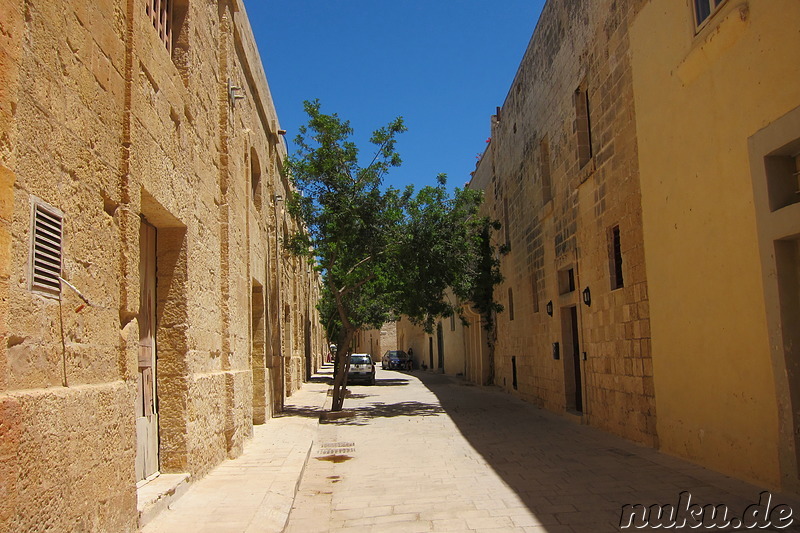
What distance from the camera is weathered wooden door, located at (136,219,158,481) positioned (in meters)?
5.62

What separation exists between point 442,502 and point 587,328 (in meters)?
5.70

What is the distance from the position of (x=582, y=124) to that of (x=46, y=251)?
33.0ft

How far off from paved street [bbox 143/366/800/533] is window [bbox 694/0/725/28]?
4804 millimetres

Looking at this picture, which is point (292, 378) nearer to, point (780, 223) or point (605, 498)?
point (605, 498)

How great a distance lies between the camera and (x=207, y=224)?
742 centimetres

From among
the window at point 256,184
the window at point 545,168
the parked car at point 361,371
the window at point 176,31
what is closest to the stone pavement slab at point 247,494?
the window at point 176,31

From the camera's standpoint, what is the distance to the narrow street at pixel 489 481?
5.53m

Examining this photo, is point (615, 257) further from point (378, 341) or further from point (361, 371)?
point (378, 341)

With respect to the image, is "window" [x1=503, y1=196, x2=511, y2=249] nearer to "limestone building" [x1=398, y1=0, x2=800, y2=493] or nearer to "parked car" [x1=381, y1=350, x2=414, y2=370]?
"limestone building" [x1=398, y1=0, x2=800, y2=493]

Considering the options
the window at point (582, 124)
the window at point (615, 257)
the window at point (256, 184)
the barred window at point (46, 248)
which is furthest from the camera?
the window at point (256, 184)

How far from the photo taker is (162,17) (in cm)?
645

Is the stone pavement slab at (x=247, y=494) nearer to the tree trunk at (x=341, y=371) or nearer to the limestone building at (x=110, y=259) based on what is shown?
the limestone building at (x=110, y=259)

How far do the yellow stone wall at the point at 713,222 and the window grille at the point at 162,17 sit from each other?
5536mm

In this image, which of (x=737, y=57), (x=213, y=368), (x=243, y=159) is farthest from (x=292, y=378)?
(x=737, y=57)
